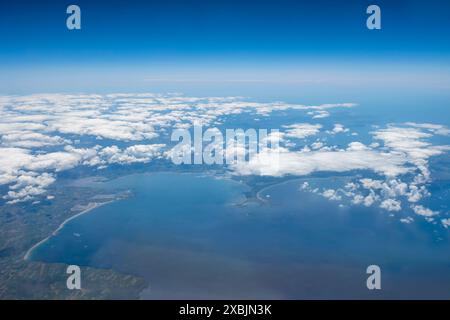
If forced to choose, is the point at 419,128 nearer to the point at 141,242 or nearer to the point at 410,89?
the point at 141,242

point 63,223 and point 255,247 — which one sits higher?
point 63,223

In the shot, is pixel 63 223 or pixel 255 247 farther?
pixel 63 223

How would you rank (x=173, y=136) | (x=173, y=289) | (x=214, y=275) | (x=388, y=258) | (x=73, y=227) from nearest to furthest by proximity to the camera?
(x=173, y=289), (x=214, y=275), (x=388, y=258), (x=73, y=227), (x=173, y=136)

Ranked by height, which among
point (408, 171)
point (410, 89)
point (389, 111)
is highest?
point (410, 89)

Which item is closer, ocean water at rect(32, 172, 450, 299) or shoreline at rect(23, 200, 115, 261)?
ocean water at rect(32, 172, 450, 299)

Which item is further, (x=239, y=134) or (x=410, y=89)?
(x=410, y=89)

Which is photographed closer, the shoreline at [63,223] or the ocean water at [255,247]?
the ocean water at [255,247]

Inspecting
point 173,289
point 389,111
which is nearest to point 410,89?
point 389,111

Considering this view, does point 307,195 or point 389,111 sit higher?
point 389,111
